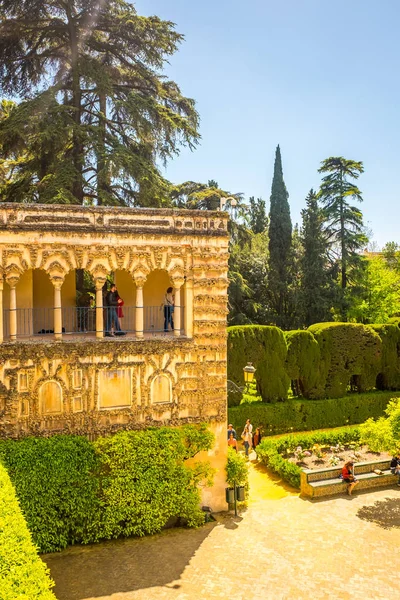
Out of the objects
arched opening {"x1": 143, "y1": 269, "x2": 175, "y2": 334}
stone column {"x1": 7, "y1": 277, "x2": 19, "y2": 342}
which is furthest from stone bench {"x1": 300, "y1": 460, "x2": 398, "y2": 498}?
stone column {"x1": 7, "y1": 277, "x2": 19, "y2": 342}

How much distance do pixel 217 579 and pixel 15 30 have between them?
977 inches

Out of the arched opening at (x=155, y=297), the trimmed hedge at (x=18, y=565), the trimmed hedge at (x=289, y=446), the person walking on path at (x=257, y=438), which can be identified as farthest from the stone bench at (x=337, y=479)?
the trimmed hedge at (x=18, y=565)

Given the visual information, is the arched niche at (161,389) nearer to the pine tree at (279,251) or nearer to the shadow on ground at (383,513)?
the shadow on ground at (383,513)

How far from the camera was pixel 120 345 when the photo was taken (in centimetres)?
1630

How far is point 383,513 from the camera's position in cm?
1747

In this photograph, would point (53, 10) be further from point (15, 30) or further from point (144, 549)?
point (144, 549)

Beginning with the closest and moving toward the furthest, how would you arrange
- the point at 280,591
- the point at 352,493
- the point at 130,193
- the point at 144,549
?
the point at 280,591
the point at 144,549
the point at 352,493
the point at 130,193

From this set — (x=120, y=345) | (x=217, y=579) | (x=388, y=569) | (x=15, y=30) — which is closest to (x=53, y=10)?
(x=15, y=30)

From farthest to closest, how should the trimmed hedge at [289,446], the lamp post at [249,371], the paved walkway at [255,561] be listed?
1. the lamp post at [249,371]
2. the trimmed hedge at [289,446]
3. the paved walkway at [255,561]

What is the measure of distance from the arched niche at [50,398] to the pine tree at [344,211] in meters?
29.7

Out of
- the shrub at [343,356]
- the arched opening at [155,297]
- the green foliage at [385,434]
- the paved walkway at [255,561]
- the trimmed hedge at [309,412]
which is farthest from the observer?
the shrub at [343,356]

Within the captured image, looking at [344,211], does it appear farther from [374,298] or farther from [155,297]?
[155,297]

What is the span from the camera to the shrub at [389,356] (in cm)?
2984

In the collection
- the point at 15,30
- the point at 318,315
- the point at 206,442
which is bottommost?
the point at 206,442
